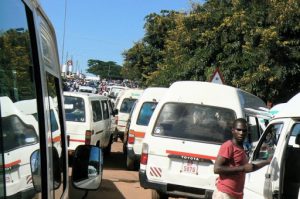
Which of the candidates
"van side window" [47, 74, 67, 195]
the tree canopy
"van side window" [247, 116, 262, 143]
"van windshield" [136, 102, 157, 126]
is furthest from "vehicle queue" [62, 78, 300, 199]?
"van side window" [47, 74, 67, 195]

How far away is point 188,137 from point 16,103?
24.5ft

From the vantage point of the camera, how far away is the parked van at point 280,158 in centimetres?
561

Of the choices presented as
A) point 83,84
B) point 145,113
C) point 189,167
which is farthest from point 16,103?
point 83,84

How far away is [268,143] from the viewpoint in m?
6.70

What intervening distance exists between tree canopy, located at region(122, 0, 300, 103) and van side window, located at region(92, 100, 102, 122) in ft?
12.9

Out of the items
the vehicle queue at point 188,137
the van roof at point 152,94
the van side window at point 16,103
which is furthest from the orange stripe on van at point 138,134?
the van side window at point 16,103

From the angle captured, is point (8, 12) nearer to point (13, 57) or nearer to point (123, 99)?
point (13, 57)

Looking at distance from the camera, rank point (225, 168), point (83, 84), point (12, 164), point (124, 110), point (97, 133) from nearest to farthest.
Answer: point (12, 164)
point (225, 168)
point (97, 133)
point (124, 110)
point (83, 84)

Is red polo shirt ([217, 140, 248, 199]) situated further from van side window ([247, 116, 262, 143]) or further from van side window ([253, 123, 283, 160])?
van side window ([247, 116, 262, 143])

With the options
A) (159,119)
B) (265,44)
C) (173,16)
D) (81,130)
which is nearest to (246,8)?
(265,44)

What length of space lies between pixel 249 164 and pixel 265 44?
930 centimetres

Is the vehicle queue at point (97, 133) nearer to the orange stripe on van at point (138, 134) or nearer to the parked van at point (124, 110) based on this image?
the orange stripe on van at point (138, 134)

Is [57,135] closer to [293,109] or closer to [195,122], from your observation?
[293,109]

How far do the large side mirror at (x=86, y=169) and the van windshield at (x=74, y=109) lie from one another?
9452 millimetres
